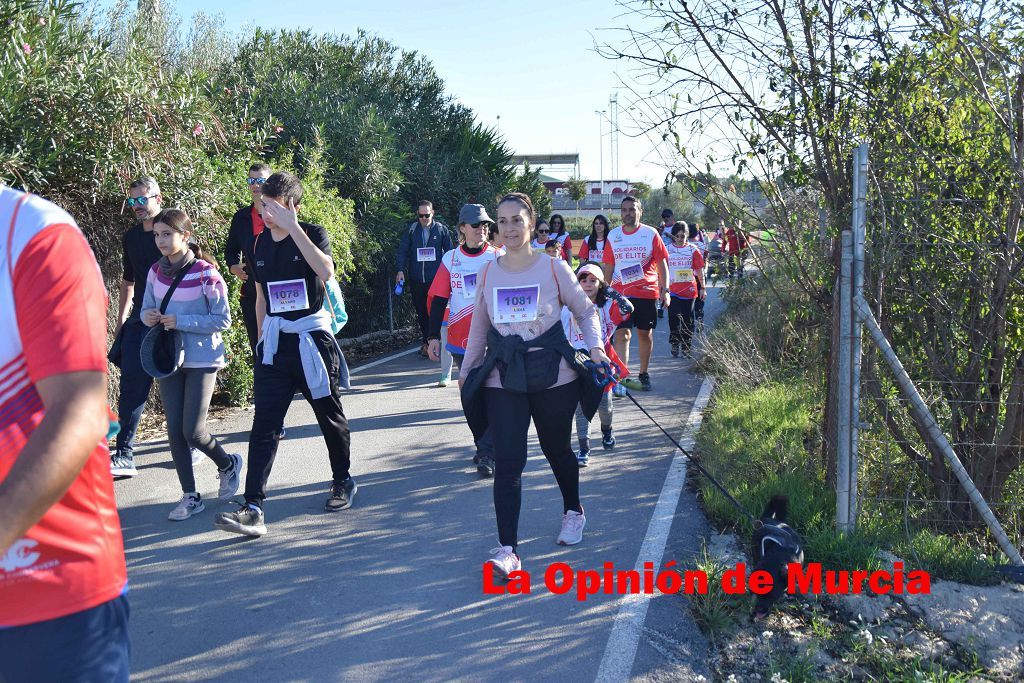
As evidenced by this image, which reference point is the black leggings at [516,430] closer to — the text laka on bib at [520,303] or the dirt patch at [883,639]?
the text laka on bib at [520,303]

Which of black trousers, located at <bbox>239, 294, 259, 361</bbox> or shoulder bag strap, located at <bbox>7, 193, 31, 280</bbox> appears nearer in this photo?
shoulder bag strap, located at <bbox>7, 193, 31, 280</bbox>

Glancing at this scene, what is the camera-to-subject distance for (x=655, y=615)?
427 centimetres

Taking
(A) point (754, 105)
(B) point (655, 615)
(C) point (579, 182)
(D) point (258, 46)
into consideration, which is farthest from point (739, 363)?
(C) point (579, 182)

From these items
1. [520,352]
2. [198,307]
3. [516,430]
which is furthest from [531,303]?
[198,307]

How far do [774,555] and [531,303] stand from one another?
5.56 ft

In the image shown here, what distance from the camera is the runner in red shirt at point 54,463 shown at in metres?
1.60

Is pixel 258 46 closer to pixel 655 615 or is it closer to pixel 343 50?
pixel 343 50

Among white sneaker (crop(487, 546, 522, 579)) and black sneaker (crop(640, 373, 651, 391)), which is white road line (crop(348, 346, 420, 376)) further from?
white sneaker (crop(487, 546, 522, 579))

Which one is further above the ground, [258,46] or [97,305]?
[258,46]

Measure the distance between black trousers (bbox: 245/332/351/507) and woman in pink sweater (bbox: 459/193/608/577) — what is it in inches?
39.4

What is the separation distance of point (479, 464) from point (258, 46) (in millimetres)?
14029

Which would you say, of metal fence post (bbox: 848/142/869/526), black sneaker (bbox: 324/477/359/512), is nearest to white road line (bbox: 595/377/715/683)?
metal fence post (bbox: 848/142/869/526)

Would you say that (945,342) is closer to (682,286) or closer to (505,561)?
(505,561)

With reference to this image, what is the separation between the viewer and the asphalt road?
384 cm
